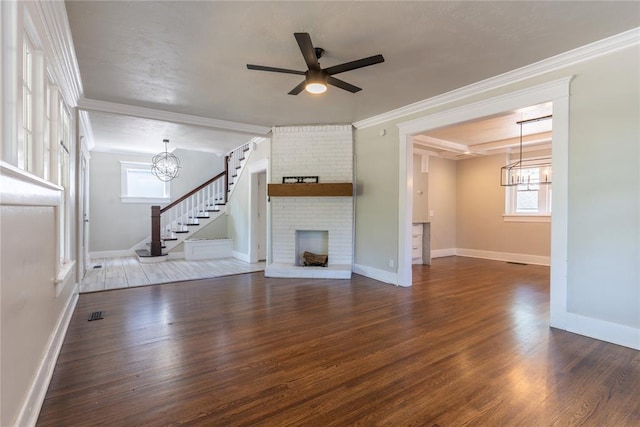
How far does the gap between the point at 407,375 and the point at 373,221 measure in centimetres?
335

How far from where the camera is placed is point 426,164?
25.7ft

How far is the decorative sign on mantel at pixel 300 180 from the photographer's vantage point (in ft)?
18.7

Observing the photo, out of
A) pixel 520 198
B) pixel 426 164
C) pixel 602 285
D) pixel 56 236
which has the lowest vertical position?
pixel 602 285

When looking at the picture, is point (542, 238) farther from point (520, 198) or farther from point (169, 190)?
point (169, 190)

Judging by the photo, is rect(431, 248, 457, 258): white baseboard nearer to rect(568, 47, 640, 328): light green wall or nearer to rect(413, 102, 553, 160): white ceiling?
rect(413, 102, 553, 160): white ceiling

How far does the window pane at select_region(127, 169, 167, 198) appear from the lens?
8227 millimetres

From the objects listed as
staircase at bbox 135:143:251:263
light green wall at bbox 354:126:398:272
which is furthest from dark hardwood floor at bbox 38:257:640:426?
staircase at bbox 135:143:251:263

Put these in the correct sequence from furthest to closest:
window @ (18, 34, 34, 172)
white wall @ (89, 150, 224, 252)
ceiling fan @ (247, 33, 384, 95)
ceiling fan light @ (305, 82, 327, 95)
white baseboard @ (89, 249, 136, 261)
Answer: white wall @ (89, 150, 224, 252), white baseboard @ (89, 249, 136, 261), ceiling fan light @ (305, 82, 327, 95), ceiling fan @ (247, 33, 384, 95), window @ (18, 34, 34, 172)

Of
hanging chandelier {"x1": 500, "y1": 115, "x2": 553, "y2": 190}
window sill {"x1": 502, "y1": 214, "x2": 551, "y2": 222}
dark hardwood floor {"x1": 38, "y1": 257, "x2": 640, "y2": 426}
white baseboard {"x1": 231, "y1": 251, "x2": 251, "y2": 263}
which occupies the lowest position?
dark hardwood floor {"x1": 38, "y1": 257, "x2": 640, "y2": 426}

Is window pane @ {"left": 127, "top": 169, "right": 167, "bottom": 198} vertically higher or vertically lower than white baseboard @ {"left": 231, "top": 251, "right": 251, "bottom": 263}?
higher

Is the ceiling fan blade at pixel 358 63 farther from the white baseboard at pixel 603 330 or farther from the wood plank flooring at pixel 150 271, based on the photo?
the wood plank flooring at pixel 150 271

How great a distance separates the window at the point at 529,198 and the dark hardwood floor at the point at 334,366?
144 inches

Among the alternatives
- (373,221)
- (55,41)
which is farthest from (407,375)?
(55,41)

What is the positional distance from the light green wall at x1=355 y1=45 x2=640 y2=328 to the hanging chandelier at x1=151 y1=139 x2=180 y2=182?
300 inches
